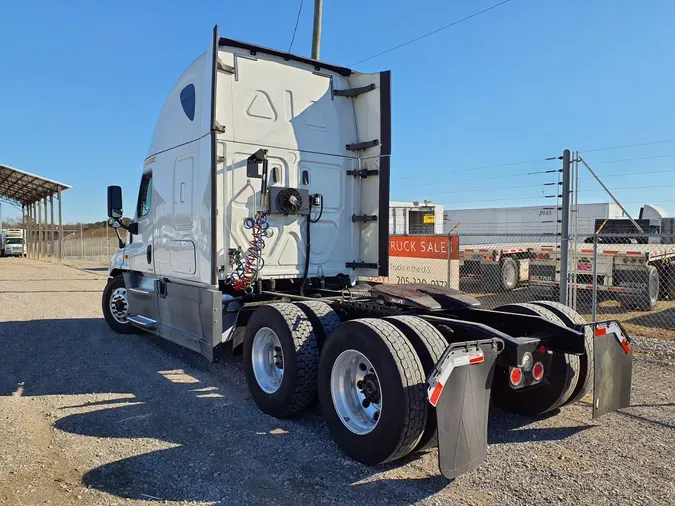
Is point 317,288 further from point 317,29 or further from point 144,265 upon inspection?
point 317,29

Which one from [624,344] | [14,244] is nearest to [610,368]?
[624,344]

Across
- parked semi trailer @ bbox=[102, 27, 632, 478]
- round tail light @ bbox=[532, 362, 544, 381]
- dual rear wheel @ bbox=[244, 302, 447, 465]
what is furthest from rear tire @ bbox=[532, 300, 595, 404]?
dual rear wheel @ bbox=[244, 302, 447, 465]

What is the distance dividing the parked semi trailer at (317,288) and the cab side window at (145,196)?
0.03 meters

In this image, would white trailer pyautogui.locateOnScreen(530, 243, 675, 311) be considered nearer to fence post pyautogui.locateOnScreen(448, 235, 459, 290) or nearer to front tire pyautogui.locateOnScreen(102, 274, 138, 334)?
fence post pyautogui.locateOnScreen(448, 235, 459, 290)

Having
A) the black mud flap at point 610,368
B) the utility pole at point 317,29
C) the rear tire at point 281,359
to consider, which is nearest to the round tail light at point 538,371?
the black mud flap at point 610,368

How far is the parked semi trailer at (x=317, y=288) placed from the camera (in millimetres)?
3451

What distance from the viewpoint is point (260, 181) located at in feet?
19.2

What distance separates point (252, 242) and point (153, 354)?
2.55m

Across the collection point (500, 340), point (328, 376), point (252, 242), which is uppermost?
point (252, 242)

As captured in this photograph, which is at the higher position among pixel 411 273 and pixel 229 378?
pixel 411 273

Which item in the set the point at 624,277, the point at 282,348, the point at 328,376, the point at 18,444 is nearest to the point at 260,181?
the point at 282,348

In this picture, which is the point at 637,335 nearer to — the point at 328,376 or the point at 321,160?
the point at 321,160

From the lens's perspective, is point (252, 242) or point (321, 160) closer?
point (252, 242)

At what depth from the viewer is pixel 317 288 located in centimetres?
649
